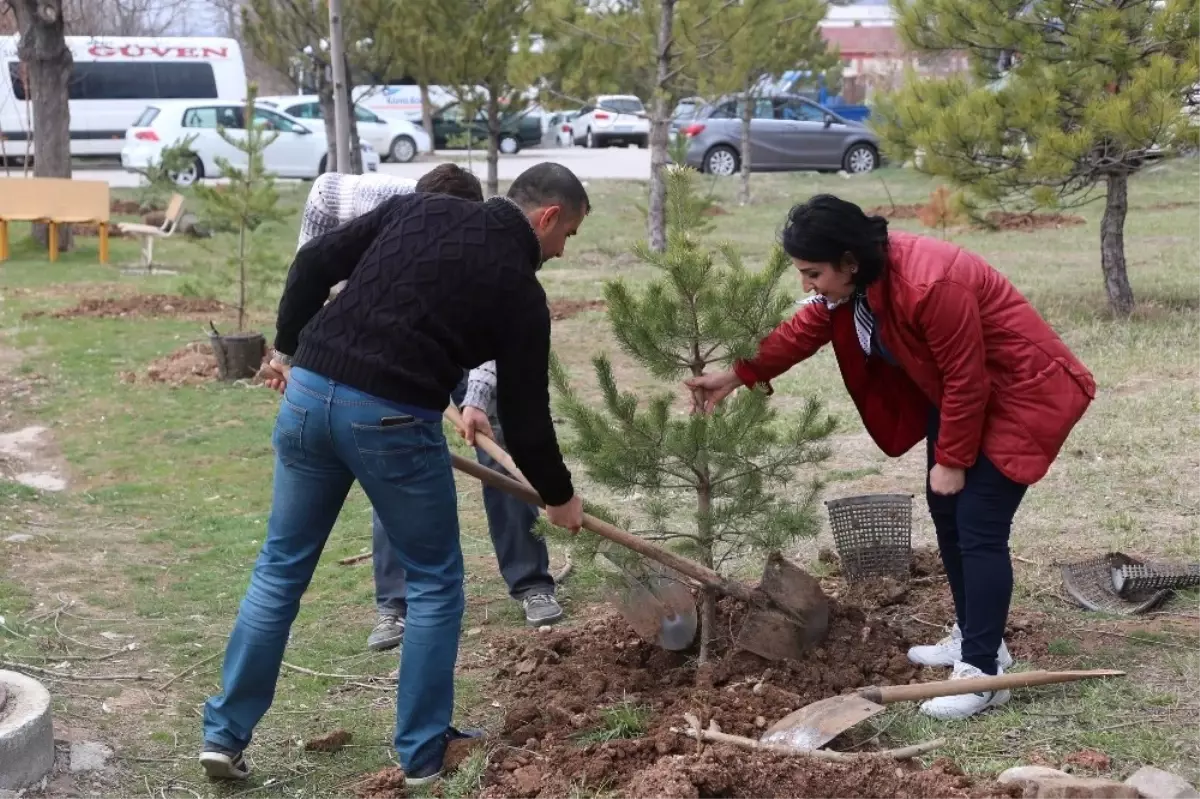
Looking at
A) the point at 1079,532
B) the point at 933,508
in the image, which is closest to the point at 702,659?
the point at 933,508

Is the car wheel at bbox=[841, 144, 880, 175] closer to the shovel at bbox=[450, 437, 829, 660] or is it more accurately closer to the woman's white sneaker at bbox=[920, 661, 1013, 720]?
the shovel at bbox=[450, 437, 829, 660]

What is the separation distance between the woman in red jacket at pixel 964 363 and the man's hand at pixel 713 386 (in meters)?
0.36

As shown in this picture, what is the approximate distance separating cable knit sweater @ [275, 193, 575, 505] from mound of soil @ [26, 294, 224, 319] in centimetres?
1029

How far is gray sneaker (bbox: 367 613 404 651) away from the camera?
4.94 meters

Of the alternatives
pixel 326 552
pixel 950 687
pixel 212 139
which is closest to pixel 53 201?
pixel 212 139

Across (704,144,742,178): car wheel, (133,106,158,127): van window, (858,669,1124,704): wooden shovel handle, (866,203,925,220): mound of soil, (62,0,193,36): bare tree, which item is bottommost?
(858,669,1124,704): wooden shovel handle

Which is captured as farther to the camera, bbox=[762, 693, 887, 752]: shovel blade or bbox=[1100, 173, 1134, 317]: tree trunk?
bbox=[1100, 173, 1134, 317]: tree trunk

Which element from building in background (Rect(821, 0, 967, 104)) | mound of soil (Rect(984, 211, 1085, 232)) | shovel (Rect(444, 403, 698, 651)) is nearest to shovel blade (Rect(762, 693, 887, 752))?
shovel (Rect(444, 403, 698, 651))

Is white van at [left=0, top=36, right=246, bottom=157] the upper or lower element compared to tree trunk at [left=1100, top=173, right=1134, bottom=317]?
upper

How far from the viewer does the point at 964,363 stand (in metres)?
3.67

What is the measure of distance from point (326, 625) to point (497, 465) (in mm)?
959

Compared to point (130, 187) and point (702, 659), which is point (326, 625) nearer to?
point (702, 659)

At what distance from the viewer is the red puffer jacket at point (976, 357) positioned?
367 centimetres

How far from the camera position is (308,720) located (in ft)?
14.2
